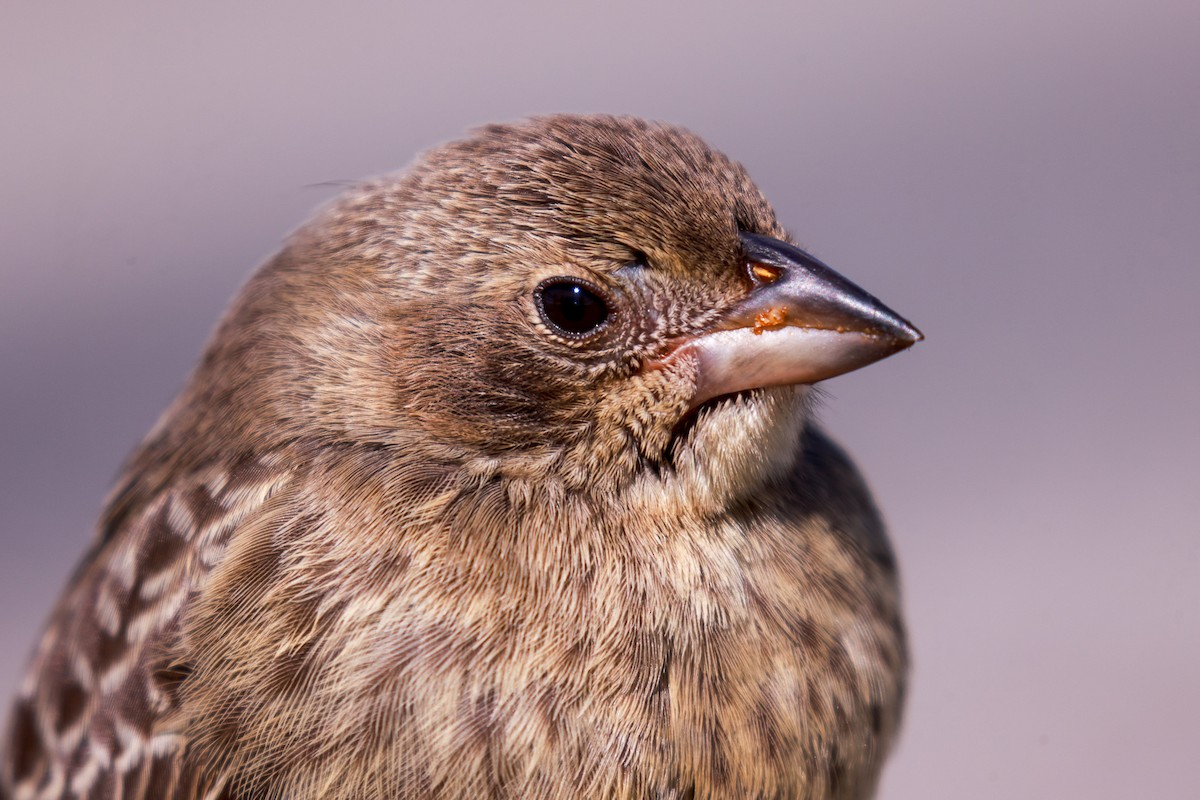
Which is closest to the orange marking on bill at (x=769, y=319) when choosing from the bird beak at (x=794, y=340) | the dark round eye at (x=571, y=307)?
the bird beak at (x=794, y=340)

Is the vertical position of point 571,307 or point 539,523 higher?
point 571,307

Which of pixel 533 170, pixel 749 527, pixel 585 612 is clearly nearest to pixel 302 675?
pixel 585 612

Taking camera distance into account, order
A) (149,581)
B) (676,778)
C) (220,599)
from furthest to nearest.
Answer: (149,581), (220,599), (676,778)

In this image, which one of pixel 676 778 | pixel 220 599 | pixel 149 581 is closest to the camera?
pixel 676 778

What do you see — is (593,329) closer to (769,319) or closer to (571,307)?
(571,307)

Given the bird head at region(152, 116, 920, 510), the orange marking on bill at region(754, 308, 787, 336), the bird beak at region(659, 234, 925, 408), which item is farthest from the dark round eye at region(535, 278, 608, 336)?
the orange marking on bill at region(754, 308, 787, 336)

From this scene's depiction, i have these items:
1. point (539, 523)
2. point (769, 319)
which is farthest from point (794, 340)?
point (539, 523)

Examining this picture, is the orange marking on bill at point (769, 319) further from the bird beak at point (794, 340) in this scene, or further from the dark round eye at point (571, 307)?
the dark round eye at point (571, 307)

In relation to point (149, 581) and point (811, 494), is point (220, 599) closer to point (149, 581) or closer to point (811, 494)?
point (149, 581)
